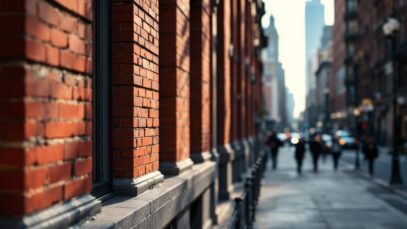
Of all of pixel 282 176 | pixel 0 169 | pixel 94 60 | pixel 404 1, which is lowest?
pixel 282 176

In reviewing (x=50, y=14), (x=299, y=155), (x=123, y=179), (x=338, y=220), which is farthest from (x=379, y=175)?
(x=50, y=14)

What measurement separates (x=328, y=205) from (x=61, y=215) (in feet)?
39.4

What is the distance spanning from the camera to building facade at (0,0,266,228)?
2.46 metres

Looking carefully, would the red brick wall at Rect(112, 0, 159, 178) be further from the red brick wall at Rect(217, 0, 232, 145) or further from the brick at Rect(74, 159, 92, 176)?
the red brick wall at Rect(217, 0, 232, 145)

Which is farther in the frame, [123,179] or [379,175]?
[379,175]

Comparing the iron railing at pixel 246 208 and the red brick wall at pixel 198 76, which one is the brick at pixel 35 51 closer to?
the iron railing at pixel 246 208

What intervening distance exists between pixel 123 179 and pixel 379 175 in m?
20.5

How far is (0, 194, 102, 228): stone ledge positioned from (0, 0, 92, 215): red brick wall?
0.04m

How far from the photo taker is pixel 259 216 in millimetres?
12102

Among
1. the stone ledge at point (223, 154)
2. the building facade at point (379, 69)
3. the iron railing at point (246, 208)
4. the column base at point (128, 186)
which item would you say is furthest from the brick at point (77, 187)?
the building facade at point (379, 69)

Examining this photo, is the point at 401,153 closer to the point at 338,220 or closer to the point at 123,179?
the point at 338,220

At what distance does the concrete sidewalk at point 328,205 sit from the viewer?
11281mm

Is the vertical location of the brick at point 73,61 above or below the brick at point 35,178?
above

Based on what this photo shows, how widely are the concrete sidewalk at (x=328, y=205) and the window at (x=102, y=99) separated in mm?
6886
